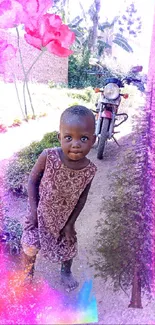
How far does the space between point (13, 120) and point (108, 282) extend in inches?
112

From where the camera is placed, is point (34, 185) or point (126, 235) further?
point (126, 235)

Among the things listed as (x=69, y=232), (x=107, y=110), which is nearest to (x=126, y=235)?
(x=69, y=232)

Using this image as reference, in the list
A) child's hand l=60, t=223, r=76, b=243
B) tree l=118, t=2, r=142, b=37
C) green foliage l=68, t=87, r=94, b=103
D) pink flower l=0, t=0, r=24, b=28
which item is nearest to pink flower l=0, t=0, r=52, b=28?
pink flower l=0, t=0, r=24, b=28

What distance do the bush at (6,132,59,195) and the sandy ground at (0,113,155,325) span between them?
9 cm

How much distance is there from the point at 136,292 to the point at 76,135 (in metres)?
1.01

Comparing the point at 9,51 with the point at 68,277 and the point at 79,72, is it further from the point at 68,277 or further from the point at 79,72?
the point at 79,72

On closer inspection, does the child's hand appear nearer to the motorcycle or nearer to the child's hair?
the child's hair

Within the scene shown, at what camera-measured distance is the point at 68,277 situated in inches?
79.5

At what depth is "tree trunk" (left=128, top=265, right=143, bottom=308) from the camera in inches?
73.6

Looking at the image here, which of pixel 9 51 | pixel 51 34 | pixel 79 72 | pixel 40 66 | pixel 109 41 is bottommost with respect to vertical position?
pixel 79 72

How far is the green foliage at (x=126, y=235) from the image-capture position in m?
2.11

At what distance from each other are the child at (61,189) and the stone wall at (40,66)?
2.12 meters

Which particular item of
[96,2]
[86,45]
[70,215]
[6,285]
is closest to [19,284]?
[6,285]

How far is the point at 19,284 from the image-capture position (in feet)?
6.28
